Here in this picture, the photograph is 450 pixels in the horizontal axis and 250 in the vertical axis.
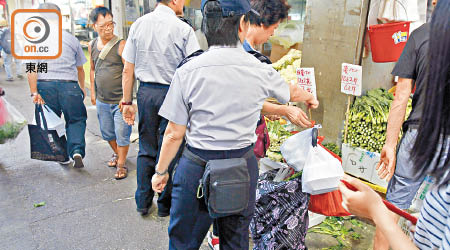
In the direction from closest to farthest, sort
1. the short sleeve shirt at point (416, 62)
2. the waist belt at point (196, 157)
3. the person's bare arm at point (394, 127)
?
the waist belt at point (196, 157) → the short sleeve shirt at point (416, 62) → the person's bare arm at point (394, 127)

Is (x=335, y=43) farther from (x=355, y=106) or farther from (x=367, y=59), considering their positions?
(x=355, y=106)

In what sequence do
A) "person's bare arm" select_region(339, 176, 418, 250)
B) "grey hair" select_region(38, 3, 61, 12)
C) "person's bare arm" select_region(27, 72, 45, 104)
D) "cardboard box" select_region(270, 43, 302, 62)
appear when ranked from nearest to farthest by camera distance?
"person's bare arm" select_region(339, 176, 418, 250)
"person's bare arm" select_region(27, 72, 45, 104)
"grey hair" select_region(38, 3, 61, 12)
"cardboard box" select_region(270, 43, 302, 62)

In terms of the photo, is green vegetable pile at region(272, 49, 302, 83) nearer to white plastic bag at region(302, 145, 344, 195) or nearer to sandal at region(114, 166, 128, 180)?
white plastic bag at region(302, 145, 344, 195)

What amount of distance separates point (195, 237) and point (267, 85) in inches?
43.9

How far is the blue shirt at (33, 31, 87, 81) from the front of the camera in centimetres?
443

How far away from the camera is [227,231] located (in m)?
2.23

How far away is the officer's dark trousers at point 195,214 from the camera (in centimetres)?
207

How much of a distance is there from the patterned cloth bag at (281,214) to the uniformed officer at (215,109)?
527 mm

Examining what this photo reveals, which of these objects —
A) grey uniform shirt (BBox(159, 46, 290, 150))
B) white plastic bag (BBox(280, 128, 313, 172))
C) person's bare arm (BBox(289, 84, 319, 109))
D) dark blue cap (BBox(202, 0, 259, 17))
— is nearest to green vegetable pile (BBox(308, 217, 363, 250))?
white plastic bag (BBox(280, 128, 313, 172))

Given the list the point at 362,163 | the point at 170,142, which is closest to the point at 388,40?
the point at 362,163

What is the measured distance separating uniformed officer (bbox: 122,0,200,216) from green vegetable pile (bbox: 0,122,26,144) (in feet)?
7.70

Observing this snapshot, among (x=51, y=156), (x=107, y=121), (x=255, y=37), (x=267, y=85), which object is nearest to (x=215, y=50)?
(x=267, y=85)

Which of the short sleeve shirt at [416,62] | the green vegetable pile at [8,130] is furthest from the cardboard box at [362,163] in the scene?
the green vegetable pile at [8,130]

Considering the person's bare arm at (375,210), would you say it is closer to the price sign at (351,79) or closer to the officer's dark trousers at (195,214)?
the officer's dark trousers at (195,214)
